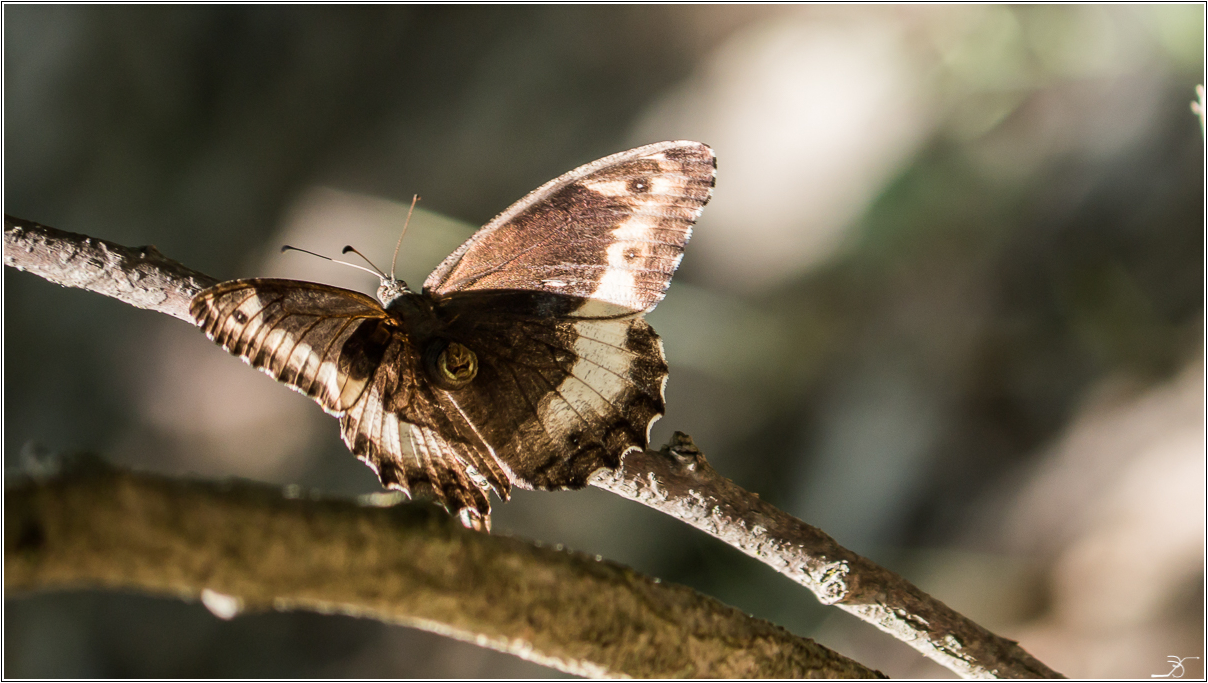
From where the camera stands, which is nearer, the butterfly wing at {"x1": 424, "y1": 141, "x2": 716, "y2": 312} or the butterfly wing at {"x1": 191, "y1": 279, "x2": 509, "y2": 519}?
the butterfly wing at {"x1": 191, "y1": 279, "x2": 509, "y2": 519}

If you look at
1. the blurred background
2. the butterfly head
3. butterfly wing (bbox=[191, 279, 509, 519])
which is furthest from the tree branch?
the blurred background

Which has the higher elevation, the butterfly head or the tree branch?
the butterfly head

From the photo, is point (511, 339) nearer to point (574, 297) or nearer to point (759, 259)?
point (574, 297)

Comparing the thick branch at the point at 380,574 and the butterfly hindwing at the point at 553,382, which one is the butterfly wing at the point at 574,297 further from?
the thick branch at the point at 380,574

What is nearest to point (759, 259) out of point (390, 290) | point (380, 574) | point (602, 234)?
point (602, 234)

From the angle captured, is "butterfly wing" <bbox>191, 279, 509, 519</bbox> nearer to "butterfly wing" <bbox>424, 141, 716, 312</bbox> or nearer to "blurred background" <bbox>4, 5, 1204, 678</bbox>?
"butterfly wing" <bbox>424, 141, 716, 312</bbox>

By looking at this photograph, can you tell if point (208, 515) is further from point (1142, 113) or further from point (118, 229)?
point (118, 229)

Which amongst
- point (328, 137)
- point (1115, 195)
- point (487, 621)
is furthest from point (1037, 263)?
point (328, 137)
